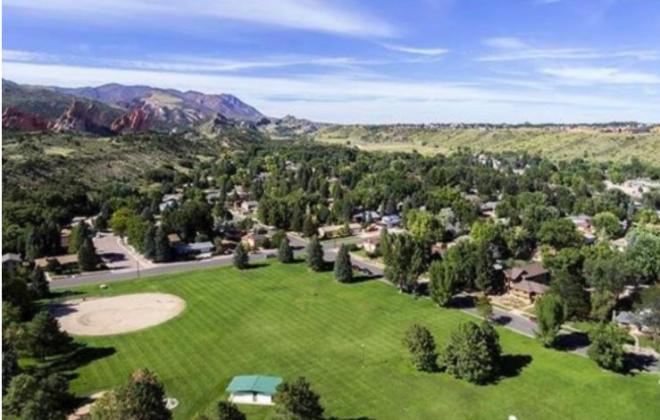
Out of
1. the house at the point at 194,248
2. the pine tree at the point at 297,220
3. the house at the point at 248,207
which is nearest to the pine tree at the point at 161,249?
the house at the point at 194,248

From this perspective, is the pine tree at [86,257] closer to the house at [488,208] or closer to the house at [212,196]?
the house at [212,196]

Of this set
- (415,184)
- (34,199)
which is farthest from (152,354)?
(415,184)

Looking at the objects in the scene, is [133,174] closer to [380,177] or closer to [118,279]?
[380,177]

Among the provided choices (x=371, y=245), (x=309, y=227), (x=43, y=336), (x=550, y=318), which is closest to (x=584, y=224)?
(x=371, y=245)

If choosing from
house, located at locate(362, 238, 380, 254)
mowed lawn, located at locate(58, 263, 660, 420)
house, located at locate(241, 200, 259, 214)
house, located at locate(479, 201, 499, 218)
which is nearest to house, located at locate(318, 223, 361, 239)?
house, located at locate(362, 238, 380, 254)

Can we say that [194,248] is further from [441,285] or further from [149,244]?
[441,285]

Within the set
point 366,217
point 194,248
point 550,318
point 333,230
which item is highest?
point 550,318
